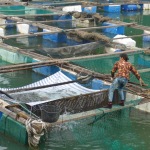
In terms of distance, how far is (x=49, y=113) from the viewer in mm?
10172

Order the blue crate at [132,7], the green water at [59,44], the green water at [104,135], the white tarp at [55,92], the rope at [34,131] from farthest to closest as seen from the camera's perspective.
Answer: the blue crate at [132,7] < the green water at [59,44] < the white tarp at [55,92] < the green water at [104,135] < the rope at [34,131]

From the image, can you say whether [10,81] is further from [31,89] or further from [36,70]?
[31,89]

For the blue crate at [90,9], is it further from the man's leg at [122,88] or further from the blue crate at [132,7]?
the man's leg at [122,88]

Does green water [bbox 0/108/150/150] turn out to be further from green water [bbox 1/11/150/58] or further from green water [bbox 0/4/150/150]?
green water [bbox 1/11/150/58]

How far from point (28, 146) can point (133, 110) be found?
4046mm

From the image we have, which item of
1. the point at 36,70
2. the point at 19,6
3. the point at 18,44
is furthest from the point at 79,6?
the point at 36,70

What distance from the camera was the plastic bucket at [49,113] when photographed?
10211mm

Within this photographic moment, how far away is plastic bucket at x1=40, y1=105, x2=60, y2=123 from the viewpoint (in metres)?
10.2

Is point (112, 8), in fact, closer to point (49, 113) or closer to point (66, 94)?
point (66, 94)

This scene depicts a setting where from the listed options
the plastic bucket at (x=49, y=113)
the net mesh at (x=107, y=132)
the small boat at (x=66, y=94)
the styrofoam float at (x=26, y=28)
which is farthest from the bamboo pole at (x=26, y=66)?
the styrofoam float at (x=26, y=28)

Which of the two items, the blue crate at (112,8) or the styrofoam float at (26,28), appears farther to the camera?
the blue crate at (112,8)

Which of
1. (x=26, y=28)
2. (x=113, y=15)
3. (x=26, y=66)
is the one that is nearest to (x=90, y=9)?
(x=113, y=15)

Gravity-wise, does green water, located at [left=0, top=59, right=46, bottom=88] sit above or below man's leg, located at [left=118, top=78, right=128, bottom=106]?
below

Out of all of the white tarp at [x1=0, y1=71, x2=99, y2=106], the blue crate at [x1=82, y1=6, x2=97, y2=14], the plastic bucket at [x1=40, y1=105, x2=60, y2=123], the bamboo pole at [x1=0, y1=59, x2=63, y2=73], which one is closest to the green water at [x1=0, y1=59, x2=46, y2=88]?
the bamboo pole at [x1=0, y1=59, x2=63, y2=73]
